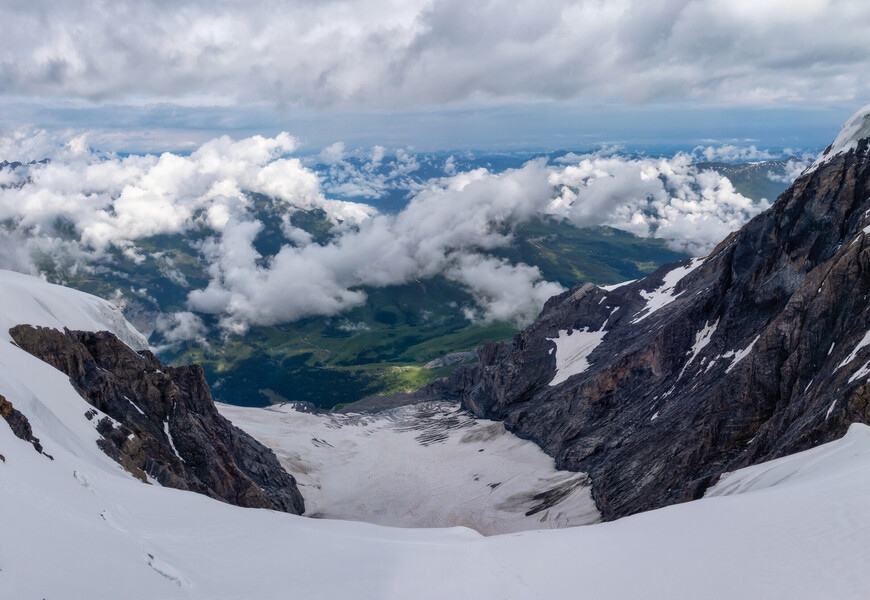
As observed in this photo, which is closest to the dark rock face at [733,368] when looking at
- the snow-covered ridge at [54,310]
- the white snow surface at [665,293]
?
the white snow surface at [665,293]

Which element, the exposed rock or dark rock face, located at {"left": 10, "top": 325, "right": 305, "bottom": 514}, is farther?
dark rock face, located at {"left": 10, "top": 325, "right": 305, "bottom": 514}

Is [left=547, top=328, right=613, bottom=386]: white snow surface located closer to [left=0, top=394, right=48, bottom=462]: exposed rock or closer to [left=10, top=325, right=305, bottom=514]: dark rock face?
[left=10, top=325, right=305, bottom=514]: dark rock face

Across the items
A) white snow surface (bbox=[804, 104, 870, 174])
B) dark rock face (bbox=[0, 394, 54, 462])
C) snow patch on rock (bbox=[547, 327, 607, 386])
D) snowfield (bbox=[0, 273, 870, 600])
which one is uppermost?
white snow surface (bbox=[804, 104, 870, 174])

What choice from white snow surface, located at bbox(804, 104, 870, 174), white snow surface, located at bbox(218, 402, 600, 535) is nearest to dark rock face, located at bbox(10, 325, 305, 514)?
white snow surface, located at bbox(218, 402, 600, 535)

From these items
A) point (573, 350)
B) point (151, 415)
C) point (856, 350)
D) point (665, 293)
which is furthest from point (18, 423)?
point (665, 293)

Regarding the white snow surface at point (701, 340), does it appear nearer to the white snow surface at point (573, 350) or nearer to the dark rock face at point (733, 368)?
the dark rock face at point (733, 368)

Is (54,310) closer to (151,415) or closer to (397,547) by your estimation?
(151,415)
